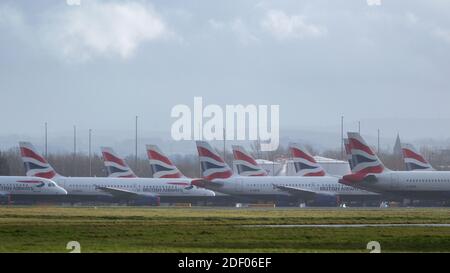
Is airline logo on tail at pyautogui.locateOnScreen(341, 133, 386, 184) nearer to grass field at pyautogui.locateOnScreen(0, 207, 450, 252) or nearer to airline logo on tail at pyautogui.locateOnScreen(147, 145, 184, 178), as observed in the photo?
airline logo on tail at pyautogui.locateOnScreen(147, 145, 184, 178)

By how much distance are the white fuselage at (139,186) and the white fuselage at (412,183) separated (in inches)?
615

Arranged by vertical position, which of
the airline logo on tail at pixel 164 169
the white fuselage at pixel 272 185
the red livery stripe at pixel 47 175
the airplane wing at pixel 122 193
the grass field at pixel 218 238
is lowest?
the grass field at pixel 218 238

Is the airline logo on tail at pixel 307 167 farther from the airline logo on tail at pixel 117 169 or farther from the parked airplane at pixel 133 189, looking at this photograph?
the airline logo on tail at pixel 117 169

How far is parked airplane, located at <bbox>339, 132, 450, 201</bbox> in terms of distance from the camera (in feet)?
222

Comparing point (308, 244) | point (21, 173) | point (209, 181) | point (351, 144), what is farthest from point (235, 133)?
point (21, 173)

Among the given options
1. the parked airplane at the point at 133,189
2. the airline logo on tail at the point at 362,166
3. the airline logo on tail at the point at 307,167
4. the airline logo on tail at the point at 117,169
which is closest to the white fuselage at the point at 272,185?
the parked airplane at the point at 133,189

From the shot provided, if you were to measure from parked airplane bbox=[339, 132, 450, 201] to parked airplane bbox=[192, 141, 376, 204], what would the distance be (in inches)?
289

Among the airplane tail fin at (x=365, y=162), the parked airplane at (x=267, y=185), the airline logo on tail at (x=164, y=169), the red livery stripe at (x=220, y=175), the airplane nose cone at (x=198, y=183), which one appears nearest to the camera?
the airplane tail fin at (x=365, y=162)

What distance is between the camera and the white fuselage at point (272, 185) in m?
76.7

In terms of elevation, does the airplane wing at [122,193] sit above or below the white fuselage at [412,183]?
below

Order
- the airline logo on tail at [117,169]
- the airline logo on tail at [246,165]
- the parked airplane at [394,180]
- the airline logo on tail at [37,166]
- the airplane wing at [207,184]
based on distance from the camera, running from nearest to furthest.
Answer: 1. the parked airplane at [394,180]
2. the airplane wing at [207,184]
3. the airline logo on tail at [246,165]
4. the airline logo on tail at [37,166]
5. the airline logo on tail at [117,169]

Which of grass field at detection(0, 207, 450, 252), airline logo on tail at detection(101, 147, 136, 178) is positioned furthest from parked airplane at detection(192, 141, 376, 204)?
grass field at detection(0, 207, 450, 252)
